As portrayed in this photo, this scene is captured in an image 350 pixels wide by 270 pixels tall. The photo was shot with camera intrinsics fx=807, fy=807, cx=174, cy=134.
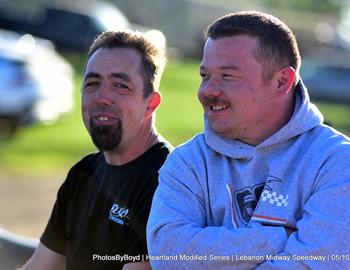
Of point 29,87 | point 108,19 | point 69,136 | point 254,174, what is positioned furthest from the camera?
point 108,19

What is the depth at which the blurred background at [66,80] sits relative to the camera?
38.9ft

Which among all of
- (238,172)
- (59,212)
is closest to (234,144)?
(238,172)

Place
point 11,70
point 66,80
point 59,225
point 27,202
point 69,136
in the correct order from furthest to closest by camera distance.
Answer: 1. point 66,80
2. point 69,136
3. point 11,70
4. point 27,202
5. point 59,225

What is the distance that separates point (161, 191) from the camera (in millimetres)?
3070

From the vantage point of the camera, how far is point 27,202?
10.5 meters

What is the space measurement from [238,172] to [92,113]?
99 cm

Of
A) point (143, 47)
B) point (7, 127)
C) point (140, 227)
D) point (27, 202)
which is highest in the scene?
point (143, 47)

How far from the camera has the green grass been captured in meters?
12.9

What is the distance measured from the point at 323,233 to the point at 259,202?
268mm

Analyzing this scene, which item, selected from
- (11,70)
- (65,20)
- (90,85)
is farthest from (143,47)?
(65,20)

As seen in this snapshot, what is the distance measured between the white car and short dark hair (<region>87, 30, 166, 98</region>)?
1071cm

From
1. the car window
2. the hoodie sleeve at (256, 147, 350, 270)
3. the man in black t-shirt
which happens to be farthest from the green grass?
the hoodie sleeve at (256, 147, 350, 270)

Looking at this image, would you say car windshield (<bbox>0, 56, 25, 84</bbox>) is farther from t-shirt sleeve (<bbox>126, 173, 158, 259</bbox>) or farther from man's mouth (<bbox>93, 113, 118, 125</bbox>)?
t-shirt sleeve (<bbox>126, 173, 158, 259</bbox>)

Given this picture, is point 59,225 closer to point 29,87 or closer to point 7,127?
point 7,127
